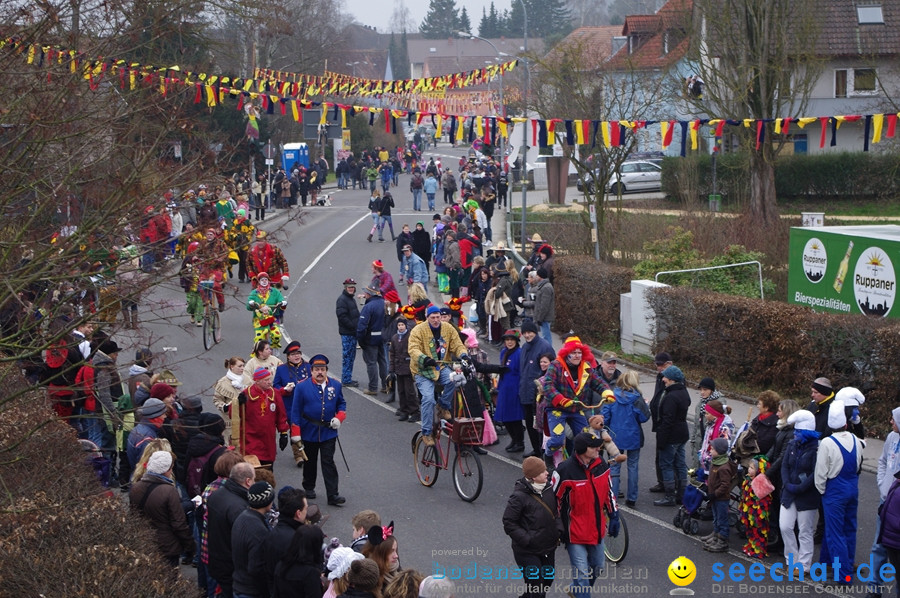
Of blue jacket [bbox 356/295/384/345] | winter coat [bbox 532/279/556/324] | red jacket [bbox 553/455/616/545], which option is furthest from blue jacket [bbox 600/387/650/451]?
winter coat [bbox 532/279/556/324]

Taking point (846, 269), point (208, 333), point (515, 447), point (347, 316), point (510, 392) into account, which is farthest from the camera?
point (208, 333)

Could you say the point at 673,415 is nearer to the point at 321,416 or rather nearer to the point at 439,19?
the point at 321,416

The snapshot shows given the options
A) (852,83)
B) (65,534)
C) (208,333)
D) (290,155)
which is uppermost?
(852,83)

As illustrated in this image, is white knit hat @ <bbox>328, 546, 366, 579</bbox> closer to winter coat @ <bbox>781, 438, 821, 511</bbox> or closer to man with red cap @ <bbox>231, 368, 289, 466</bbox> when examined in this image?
winter coat @ <bbox>781, 438, 821, 511</bbox>

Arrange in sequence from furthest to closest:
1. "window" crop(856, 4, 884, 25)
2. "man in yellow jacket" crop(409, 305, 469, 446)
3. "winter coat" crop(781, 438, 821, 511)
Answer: "window" crop(856, 4, 884, 25) < "man in yellow jacket" crop(409, 305, 469, 446) < "winter coat" crop(781, 438, 821, 511)

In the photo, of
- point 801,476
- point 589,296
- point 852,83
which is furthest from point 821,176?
point 801,476

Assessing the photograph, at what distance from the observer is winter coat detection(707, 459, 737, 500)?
1009 centimetres

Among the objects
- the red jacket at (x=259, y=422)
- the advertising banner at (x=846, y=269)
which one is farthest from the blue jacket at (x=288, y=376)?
the advertising banner at (x=846, y=269)

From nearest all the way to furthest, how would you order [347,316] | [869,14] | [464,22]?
[347,316], [869,14], [464,22]

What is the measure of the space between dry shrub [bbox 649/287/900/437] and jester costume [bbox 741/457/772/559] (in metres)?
4.73

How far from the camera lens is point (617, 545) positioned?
9.90 meters

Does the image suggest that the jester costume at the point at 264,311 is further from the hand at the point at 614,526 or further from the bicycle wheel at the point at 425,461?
the hand at the point at 614,526

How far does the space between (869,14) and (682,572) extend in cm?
4535

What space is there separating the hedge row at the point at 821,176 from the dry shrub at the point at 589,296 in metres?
21.8
